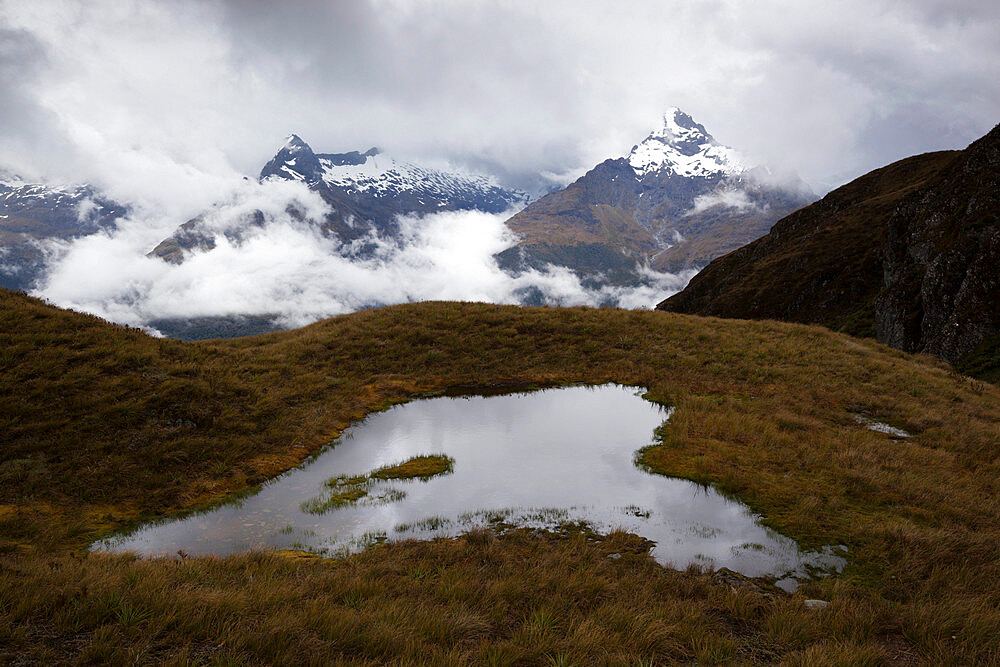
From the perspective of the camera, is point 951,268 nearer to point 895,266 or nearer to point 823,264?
point 895,266

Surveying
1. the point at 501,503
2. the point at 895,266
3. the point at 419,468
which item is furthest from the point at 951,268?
the point at 419,468

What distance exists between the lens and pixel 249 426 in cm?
1681

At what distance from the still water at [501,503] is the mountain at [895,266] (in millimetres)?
38797

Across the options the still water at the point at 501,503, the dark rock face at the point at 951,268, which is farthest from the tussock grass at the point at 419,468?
the dark rock face at the point at 951,268

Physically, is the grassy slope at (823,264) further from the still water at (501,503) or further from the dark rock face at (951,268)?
the still water at (501,503)

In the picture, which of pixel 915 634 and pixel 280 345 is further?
pixel 280 345

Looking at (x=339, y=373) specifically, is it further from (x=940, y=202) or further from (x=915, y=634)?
(x=940, y=202)

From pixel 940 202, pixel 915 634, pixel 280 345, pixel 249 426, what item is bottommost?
pixel 915 634

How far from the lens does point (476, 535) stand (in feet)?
34.1

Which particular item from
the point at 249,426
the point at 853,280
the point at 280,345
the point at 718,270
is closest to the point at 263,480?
the point at 249,426

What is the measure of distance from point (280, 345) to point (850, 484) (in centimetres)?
2662

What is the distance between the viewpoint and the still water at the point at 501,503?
10375mm

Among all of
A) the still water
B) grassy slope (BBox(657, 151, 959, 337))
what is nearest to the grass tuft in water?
the still water

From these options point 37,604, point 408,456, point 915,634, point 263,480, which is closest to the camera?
point 37,604
